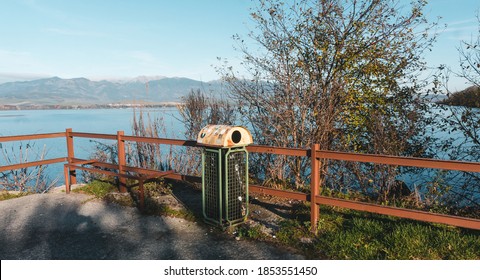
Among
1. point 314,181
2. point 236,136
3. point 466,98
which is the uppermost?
point 466,98

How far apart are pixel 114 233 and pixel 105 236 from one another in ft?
0.48

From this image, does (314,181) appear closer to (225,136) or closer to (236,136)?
(236,136)

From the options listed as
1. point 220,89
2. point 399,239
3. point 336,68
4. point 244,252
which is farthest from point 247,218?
point 220,89

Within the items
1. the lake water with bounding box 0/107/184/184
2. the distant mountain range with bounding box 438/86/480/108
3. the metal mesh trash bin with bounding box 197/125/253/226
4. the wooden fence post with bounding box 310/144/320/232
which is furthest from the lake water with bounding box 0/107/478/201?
the metal mesh trash bin with bounding box 197/125/253/226

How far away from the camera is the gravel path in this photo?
14.6 feet

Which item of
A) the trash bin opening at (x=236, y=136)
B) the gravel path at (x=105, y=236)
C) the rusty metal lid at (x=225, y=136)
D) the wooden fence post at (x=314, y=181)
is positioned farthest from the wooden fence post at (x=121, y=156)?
the wooden fence post at (x=314, y=181)

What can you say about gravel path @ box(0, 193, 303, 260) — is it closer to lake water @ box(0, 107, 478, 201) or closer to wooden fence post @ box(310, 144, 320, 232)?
wooden fence post @ box(310, 144, 320, 232)

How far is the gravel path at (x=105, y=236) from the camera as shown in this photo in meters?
4.44

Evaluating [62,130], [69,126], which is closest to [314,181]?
[69,126]

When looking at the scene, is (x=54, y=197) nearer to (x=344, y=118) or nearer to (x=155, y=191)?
(x=155, y=191)

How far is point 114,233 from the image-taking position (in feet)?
17.1

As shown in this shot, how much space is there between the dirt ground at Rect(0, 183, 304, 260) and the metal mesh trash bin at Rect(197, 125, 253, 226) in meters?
0.31

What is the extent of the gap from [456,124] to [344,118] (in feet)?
7.30

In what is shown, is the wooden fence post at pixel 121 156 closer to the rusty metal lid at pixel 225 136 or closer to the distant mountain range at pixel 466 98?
the rusty metal lid at pixel 225 136
